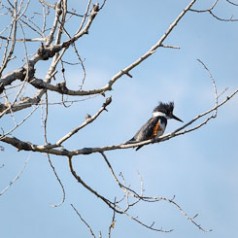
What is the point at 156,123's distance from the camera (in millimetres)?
9180

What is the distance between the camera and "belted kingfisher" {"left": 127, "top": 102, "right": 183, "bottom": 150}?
8922mm

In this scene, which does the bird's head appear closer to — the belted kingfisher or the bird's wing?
the belted kingfisher

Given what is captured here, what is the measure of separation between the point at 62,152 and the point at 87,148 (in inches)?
11.0

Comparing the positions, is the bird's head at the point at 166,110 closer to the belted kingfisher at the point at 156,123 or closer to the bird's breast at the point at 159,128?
the belted kingfisher at the point at 156,123

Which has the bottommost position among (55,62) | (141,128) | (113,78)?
(113,78)

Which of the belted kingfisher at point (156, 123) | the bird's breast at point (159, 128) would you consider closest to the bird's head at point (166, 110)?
the belted kingfisher at point (156, 123)

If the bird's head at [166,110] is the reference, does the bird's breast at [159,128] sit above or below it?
below

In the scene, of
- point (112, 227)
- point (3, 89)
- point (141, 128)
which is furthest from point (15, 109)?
point (141, 128)

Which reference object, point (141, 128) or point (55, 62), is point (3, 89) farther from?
point (141, 128)

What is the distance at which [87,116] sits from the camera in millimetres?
5016

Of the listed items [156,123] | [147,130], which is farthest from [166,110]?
[147,130]

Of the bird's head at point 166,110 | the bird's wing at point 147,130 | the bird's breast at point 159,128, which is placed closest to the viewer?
the bird's wing at point 147,130

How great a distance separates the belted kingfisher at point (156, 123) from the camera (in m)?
8.92

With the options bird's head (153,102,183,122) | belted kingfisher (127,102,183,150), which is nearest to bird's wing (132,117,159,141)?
belted kingfisher (127,102,183,150)
